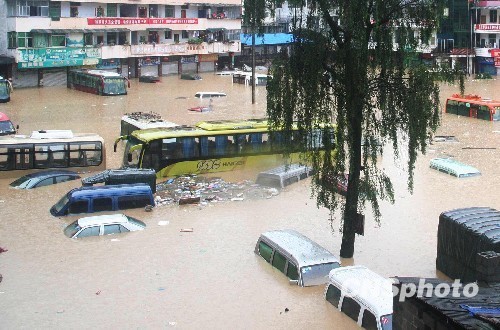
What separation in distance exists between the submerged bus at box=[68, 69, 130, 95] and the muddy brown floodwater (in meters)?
22.1

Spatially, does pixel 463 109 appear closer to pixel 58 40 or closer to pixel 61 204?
pixel 61 204

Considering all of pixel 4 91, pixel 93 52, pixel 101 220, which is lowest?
pixel 101 220

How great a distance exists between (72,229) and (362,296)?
354 inches

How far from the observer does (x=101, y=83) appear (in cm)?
4941

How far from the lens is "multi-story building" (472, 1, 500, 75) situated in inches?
2482

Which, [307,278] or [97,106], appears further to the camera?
[97,106]

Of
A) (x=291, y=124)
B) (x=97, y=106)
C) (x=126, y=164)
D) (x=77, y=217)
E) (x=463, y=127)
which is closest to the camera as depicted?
(x=291, y=124)

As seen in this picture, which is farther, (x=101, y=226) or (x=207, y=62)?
(x=207, y=62)

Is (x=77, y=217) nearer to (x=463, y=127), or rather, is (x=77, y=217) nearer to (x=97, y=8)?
(x=463, y=127)

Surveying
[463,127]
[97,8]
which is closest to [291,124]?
[463,127]

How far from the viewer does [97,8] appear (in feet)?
187

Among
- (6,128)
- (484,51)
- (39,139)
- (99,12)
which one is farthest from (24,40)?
(484,51)

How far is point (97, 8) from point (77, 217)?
128ft

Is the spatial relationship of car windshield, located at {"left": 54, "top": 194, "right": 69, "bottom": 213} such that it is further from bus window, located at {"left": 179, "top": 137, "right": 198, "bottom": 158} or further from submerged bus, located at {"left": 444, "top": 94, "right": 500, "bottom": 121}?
submerged bus, located at {"left": 444, "top": 94, "right": 500, "bottom": 121}
